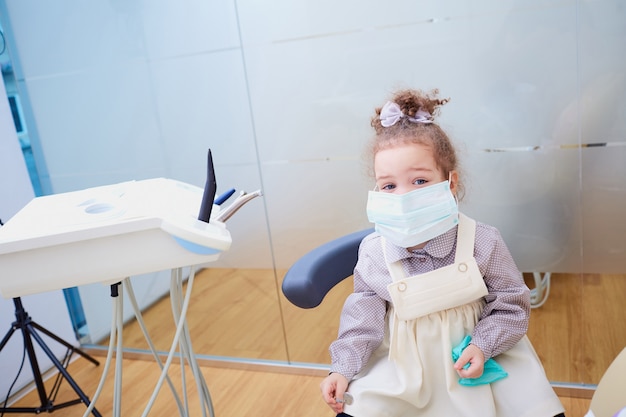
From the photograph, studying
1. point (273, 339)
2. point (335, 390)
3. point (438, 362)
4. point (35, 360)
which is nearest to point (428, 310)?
point (438, 362)

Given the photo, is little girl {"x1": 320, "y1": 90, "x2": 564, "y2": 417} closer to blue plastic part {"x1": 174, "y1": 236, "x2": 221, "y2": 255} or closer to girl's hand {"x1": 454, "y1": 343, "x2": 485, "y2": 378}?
girl's hand {"x1": 454, "y1": 343, "x2": 485, "y2": 378}

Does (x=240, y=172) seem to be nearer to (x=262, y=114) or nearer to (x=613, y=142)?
(x=262, y=114)

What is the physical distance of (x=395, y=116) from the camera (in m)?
1.25

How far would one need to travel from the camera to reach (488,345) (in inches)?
44.1

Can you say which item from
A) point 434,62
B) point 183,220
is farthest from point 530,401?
point 434,62

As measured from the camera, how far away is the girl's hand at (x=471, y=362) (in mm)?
1085

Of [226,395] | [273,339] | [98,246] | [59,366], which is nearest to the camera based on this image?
[98,246]

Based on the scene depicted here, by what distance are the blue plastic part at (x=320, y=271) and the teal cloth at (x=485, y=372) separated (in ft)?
1.11

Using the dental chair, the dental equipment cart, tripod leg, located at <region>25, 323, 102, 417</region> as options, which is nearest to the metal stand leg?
tripod leg, located at <region>25, 323, 102, 417</region>

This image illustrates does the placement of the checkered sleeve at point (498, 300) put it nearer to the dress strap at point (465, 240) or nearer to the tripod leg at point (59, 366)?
the dress strap at point (465, 240)

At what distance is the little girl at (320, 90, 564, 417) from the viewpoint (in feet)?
3.66

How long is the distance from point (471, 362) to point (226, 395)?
1265 mm

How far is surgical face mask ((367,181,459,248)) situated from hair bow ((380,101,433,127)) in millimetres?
158

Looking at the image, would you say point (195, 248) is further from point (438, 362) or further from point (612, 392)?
point (612, 392)
